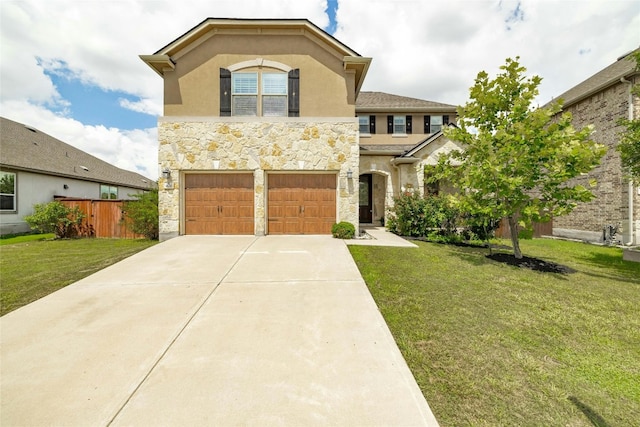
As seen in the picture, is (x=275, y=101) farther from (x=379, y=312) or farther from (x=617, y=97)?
(x=617, y=97)

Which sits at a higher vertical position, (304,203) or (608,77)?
(608,77)

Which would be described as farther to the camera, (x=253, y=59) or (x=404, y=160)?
(x=404, y=160)

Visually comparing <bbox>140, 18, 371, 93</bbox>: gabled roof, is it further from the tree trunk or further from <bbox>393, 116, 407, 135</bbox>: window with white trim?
the tree trunk

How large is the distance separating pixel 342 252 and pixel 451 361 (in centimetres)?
495

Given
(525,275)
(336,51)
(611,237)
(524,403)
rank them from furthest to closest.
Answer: (611,237) < (336,51) < (525,275) < (524,403)

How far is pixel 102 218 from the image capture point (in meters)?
12.5

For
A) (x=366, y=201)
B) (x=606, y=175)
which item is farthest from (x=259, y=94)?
(x=606, y=175)

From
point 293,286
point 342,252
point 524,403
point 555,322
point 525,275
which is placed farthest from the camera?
point 342,252

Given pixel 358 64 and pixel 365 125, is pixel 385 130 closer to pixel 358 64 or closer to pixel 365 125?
pixel 365 125

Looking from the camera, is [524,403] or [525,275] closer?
[524,403]

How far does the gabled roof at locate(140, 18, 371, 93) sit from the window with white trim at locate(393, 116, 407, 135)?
22.3ft

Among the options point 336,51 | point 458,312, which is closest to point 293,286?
point 458,312

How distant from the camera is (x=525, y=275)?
6.44m

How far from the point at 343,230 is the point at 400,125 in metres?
10.2
